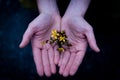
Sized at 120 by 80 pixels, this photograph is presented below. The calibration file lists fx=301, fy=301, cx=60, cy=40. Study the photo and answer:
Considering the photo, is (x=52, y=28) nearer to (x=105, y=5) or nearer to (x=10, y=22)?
(x=105, y=5)

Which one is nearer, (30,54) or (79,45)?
(79,45)

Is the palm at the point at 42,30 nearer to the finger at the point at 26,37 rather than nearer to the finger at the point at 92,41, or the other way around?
the finger at the point at 26,37

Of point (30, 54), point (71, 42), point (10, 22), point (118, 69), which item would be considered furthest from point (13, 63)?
point (118, 69)

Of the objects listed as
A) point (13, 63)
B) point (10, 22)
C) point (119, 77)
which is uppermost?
point (10, 22)

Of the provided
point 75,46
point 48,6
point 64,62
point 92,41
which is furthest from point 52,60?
point 48,6

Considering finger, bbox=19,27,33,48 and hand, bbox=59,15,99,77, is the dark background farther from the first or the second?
finger, bbox=19,27,33,48

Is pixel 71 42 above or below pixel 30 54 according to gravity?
above

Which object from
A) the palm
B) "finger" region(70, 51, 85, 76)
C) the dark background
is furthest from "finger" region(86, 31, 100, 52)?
the dark background

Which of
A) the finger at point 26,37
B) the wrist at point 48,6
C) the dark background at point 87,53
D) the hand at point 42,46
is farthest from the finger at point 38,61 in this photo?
the dark background at point 87,53
